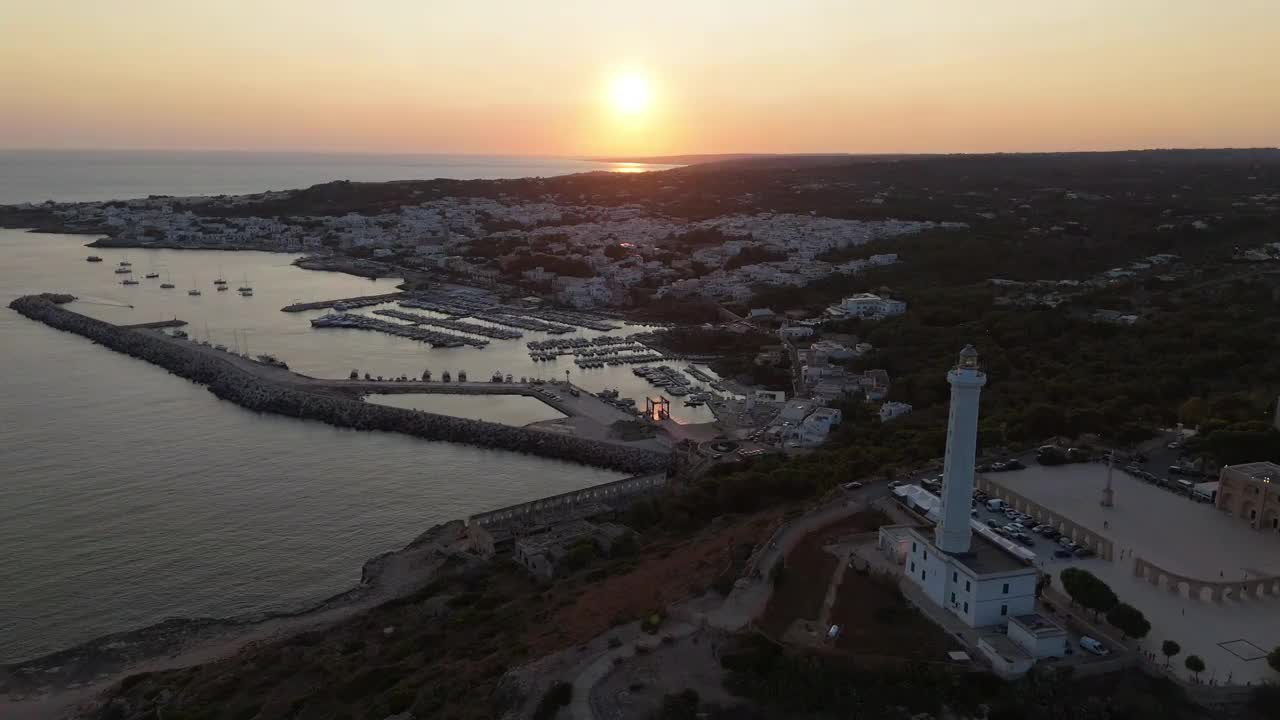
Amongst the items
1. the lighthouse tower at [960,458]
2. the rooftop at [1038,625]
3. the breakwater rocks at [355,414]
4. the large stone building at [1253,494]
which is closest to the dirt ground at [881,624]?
the rooftop at [1038,625]

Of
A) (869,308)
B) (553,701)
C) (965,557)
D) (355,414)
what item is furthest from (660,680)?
(869,308)

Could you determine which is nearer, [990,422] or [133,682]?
[133,682]

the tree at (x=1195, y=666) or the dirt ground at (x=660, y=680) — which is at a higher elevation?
the tree at (x=1195, y=666)

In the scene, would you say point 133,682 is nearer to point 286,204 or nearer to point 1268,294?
point 1268,294

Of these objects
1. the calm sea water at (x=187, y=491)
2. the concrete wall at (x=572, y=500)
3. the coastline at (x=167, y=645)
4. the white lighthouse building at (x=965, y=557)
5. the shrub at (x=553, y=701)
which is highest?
the white lighthouse building at (x=965, y=557)

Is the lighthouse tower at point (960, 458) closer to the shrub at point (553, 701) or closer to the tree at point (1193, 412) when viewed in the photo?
the shrub at point (553, 701)

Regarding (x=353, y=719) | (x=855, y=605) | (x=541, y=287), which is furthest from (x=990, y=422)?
(x=541, y=287)

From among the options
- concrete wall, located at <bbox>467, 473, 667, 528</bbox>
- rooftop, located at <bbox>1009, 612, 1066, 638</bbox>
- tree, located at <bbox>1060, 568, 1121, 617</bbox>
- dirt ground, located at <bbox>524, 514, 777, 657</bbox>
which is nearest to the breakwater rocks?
concrete wall, located at <bbox>467, 473, 667, 528</bbox>
